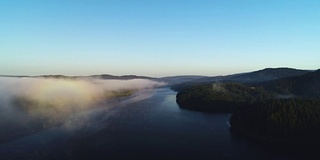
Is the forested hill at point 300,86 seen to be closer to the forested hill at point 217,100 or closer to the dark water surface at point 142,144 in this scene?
the forested hill at point 217,100

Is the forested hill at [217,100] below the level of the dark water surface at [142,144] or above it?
above

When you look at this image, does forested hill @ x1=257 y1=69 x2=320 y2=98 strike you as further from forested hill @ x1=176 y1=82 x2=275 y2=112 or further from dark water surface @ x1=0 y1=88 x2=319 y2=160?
dark water surface @ x1=0 y1=88 x2=319 y2=160

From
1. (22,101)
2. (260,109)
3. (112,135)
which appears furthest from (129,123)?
(22,101)

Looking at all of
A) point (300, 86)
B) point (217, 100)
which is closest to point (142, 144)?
point (217, 100)

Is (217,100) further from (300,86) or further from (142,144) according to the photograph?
(300,86)

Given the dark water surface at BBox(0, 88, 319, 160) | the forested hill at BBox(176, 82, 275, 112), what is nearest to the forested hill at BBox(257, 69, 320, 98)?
the forested hill at BBox(176, 82, 275, 112)

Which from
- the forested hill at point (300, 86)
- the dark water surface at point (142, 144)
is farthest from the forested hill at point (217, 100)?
the dark water surface at point (142, 144)
